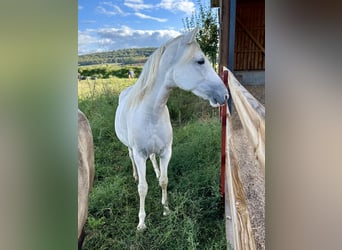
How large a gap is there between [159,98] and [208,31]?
0.30 metres

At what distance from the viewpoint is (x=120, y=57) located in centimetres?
145

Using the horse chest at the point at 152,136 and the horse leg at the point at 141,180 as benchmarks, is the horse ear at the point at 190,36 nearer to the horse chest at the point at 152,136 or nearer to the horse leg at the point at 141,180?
the horse chest at the point at 152,136

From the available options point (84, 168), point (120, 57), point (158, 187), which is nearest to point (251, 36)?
point (120, 57)

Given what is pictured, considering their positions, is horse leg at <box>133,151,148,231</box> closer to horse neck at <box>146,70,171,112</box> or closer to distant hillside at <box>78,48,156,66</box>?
horse neck at <box>146,70,171,112</box>

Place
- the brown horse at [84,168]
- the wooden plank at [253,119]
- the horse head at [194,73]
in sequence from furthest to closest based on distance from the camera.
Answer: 1. the brown horse at [84,168]
2. the horse head at [194,73]
3. the wooden plank at [253,119]

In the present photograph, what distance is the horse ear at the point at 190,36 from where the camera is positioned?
136cm

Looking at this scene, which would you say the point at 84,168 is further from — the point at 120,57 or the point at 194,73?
the point at 194,73

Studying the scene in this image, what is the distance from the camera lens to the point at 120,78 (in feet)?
4.79

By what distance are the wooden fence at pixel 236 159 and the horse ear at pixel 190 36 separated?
0.16 m

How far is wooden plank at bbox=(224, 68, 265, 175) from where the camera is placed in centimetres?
114

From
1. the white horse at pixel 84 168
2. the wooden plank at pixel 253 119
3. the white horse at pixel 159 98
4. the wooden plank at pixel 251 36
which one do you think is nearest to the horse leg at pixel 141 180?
the white horse at pixel 159 98
